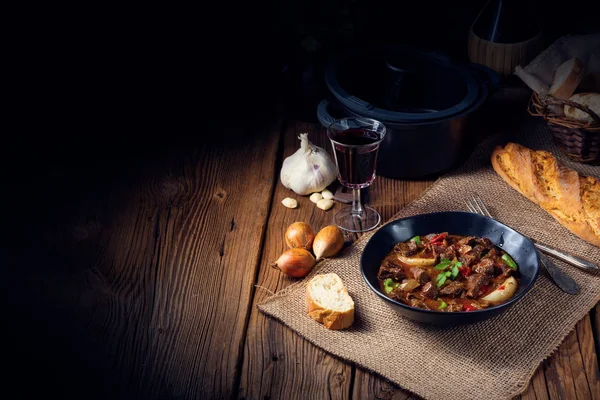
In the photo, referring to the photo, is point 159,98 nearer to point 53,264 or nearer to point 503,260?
point 53,264

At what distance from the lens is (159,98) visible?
3.53 metres

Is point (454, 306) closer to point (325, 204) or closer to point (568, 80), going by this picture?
point (325, 204)

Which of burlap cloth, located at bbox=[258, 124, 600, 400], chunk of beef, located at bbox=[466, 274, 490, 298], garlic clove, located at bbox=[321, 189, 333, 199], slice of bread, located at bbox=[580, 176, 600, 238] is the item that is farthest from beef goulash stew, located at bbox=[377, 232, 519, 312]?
garlic clove, located at bbox=[321, 189, 333, 199]

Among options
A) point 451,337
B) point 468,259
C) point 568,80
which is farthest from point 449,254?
point 568,80

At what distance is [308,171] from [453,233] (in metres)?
0.67

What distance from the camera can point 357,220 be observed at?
2.65 m

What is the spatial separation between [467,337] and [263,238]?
861 mm

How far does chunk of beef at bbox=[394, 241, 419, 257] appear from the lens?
7.35ft

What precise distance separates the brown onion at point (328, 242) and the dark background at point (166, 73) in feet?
2.52

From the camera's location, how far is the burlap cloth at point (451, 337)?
6.42 ft

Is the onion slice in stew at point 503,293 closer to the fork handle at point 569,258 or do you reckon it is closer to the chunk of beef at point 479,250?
the chunk of beef at point 479,250

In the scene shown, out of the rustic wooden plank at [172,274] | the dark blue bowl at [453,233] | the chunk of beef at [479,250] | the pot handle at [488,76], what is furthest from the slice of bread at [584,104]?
the rustic wooden plank at [172,274]

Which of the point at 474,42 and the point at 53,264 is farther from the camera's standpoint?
Answer: the point at 474,42

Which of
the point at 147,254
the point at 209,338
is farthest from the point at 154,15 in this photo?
the point at 209,338
